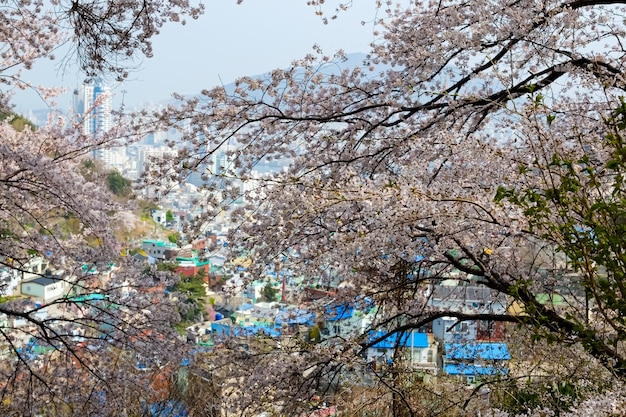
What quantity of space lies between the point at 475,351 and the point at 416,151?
1.52 metres

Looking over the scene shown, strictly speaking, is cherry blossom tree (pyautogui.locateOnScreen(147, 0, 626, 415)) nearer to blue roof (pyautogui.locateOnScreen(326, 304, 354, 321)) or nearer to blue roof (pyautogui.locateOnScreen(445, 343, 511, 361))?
blue roof (pyautogui.locateOnScreen(326, 304, 354, 321))

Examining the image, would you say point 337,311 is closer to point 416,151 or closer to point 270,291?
point 416,151

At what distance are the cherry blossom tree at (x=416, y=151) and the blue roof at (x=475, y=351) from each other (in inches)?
22.4

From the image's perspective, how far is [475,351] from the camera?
12.7ft

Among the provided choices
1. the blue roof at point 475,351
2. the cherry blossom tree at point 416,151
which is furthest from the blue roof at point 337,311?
the blue roof at point 475,351

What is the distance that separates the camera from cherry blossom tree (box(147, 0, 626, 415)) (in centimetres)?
206

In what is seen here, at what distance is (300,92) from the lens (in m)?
3.38

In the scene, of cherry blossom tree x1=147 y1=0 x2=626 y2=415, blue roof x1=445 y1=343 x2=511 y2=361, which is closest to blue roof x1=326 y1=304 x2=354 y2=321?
cherry blossom tree x1=147 y1=0 x2=626 y2=415

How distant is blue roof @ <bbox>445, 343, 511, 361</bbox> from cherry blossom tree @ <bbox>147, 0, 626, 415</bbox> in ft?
1.87

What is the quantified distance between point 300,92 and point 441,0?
86 cm

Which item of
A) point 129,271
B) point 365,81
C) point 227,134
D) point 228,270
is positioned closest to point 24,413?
point 129,271

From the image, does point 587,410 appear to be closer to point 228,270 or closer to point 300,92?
point 228,270

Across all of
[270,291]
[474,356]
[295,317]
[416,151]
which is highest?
[270,291]

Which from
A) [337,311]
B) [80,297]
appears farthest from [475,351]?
[80,297]
